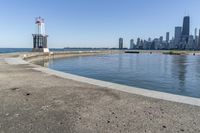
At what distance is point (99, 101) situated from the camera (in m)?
8.26

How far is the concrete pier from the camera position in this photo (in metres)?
5.64

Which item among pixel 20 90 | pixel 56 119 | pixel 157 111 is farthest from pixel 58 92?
pixel 157 111

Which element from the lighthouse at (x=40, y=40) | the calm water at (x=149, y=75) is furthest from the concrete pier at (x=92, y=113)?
the lighthouse at (x=40, y=40)

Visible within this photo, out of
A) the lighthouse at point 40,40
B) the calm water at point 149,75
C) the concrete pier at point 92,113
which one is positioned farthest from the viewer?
the lighthouse at point 40,40

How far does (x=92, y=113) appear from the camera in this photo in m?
6.80

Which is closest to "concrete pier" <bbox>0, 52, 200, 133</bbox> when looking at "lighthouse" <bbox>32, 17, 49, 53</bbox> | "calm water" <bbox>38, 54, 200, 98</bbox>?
"calm water" <bbox>38, 54, 200, 98</bbox>

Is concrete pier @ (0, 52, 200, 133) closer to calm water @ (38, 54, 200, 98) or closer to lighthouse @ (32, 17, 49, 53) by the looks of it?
calm water @ (38, 54, 200, 98)

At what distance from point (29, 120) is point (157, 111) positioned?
3.96 m

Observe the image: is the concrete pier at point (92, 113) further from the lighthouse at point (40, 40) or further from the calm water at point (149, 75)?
the lighthouse at point (40, 40)

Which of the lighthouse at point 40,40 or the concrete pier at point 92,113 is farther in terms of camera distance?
the lighthouse at point 40,40

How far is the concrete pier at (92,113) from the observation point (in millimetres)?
5641

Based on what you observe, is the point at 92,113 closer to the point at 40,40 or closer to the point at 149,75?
the point at 149,75

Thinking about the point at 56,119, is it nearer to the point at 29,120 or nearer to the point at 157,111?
the point at 29,120

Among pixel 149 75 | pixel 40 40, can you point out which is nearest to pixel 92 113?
pixel 149 75
